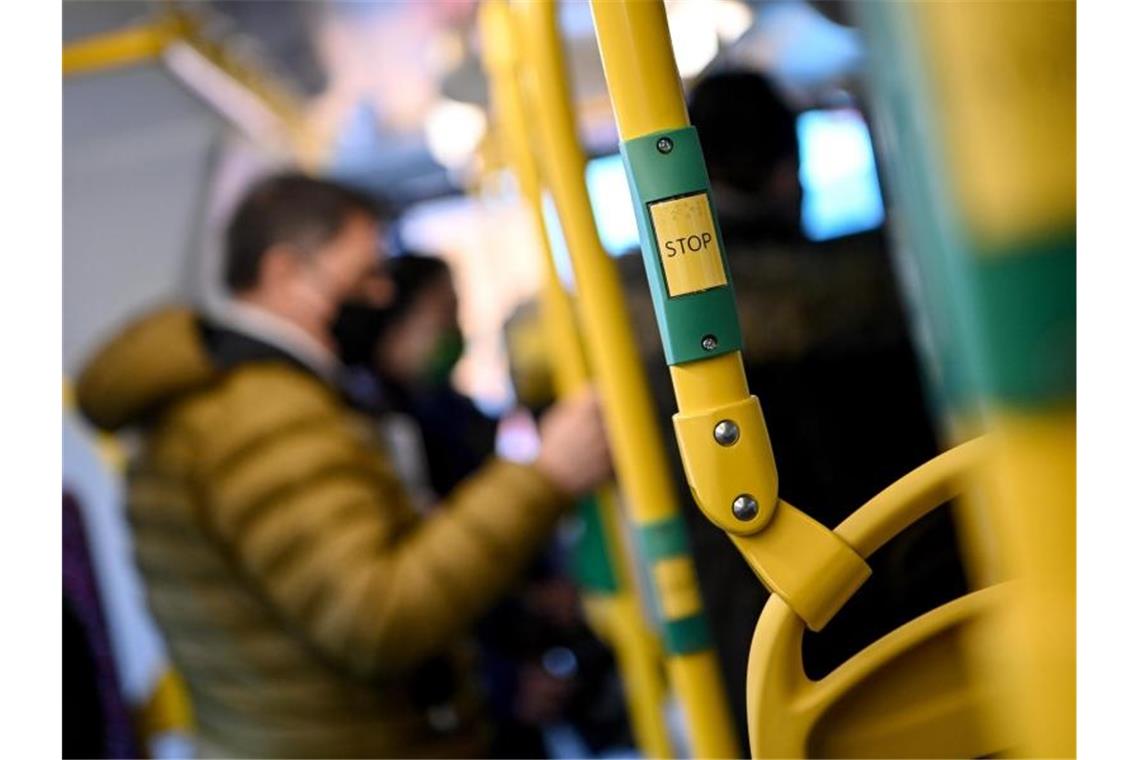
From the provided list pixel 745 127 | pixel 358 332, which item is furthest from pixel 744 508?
pixel 358 332

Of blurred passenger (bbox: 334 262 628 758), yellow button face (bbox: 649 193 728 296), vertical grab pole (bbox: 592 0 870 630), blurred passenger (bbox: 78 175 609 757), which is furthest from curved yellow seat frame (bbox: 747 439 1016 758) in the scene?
blurred passenger (bbox: 334 262 628 758)

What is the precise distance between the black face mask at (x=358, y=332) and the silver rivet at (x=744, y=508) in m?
0.99

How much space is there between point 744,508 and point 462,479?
1590 millimetres

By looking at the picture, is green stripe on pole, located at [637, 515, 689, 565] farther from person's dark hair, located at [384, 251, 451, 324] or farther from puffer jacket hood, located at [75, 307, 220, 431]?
person's dark hair, located at [384, 251, 451, 324]

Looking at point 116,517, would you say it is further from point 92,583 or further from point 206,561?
point 206,561

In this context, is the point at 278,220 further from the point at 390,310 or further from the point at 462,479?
the point at 462,479

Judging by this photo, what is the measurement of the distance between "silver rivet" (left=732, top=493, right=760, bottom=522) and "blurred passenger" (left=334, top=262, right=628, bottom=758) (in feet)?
4.26

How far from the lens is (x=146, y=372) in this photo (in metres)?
1.14

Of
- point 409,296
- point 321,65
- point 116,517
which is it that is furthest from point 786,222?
point 321,65

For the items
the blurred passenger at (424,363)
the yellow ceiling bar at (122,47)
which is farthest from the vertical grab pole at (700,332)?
the yellow ceiling bar at (122,47)

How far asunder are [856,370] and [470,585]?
1.63 feet

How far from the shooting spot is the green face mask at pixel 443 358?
6.33 feet

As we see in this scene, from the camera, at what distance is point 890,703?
0.52 metres

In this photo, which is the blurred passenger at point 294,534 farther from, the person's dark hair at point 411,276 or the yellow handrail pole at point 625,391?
the person's dark hair at point 411,276
